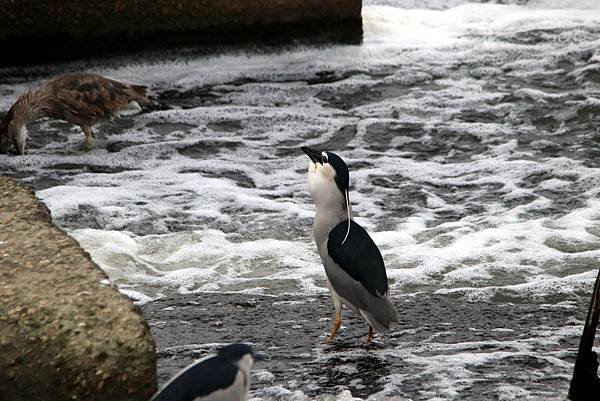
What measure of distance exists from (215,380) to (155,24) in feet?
29.3

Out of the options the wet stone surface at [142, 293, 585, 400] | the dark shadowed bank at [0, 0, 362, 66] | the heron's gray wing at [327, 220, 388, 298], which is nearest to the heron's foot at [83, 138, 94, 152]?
the dark shadowed bank at [0, 0, 362, 66]

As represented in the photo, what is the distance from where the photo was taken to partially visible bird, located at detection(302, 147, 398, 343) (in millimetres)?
5504

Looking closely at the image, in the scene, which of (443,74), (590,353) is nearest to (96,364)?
(590,353)

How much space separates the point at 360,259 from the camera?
5.59m

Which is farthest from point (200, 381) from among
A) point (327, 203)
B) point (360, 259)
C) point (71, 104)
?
point (71, 104)

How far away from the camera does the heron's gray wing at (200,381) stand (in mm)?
3564

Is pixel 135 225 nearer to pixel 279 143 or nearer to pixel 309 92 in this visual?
pixel 279 143

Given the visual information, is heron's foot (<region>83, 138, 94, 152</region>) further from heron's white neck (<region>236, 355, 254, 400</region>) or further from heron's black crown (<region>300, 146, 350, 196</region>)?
heron's white neck (<region>236, 355, 254, 400</region>)

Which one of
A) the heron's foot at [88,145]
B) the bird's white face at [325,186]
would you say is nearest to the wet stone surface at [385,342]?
the bird's white face at [325,186]

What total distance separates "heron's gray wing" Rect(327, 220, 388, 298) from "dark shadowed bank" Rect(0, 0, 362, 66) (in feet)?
22.2

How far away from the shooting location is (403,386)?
16.7 ft

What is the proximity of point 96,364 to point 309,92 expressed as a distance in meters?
7.66

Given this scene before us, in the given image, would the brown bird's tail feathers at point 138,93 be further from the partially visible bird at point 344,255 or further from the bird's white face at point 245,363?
the bird's white face at point 245,363

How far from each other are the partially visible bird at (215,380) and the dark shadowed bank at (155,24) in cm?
854
